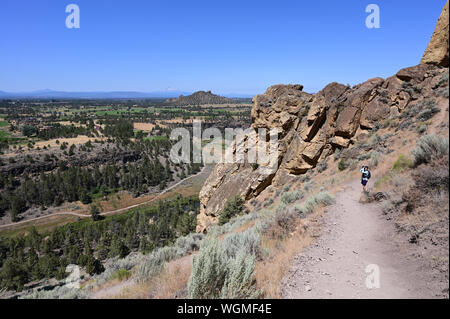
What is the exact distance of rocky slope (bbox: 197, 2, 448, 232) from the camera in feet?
57.2

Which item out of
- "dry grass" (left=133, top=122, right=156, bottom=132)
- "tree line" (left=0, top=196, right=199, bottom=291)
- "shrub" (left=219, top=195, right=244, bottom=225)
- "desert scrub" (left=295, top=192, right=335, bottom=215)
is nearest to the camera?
"desert scrub" (left=295, top=192, right=335, bottom=215)

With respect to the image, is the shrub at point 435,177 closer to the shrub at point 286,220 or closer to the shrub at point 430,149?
the shrub at point 430,149

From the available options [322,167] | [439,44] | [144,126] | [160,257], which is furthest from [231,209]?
[144,126]

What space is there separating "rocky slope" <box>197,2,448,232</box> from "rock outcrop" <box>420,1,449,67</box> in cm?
6

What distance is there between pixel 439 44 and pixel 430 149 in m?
12.7

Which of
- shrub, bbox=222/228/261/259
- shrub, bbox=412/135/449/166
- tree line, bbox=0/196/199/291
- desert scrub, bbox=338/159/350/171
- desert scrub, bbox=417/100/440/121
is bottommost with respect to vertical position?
tree line, bbox=0/196/199/291

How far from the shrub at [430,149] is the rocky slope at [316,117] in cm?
1031

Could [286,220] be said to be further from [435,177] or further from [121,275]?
[121,275]

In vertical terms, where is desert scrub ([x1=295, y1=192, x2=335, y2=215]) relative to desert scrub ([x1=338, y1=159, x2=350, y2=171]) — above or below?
below

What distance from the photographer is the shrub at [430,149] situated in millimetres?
6262

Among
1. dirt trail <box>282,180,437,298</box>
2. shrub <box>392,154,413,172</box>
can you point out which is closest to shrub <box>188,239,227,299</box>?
dirt trail <box>282,180,437,298</box>

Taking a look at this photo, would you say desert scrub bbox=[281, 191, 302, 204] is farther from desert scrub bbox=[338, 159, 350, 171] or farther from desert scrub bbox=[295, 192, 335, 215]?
desert scrub bbox=[338, 159, 350, 171]
